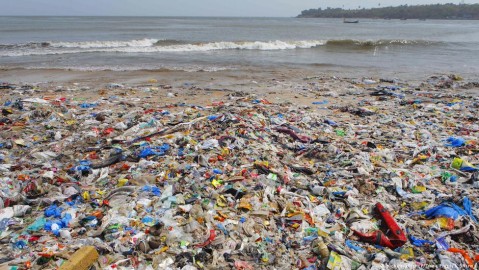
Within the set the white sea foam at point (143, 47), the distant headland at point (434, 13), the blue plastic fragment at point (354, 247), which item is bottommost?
the blue plastic fragment at point (354, 247)

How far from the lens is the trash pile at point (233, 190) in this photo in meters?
3.44

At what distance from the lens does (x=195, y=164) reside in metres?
5.25

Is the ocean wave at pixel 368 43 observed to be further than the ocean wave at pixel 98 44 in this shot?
Yes

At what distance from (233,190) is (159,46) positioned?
21758mm

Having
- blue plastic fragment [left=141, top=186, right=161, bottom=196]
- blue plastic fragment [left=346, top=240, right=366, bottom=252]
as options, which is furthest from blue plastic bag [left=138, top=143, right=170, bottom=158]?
blue plastic fragment [left=346, top=240, right=366, bottom=252]

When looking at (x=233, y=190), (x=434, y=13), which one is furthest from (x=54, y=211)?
(x=434, y=13)

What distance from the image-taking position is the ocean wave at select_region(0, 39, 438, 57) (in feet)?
68.0

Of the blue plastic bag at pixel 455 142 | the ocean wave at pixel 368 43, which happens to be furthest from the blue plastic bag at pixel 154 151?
the ocean wave at pixel 368 43

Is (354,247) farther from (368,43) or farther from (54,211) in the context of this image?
(368,43)

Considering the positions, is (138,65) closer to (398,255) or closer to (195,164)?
(195,164)

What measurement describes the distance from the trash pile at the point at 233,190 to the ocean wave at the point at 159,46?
1447 centimetres

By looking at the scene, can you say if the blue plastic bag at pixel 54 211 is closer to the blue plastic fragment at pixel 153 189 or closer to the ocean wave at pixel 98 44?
the blue plastic fragment at pixel 153 189

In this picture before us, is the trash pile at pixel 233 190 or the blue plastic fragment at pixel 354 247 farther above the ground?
the trash pile at pixel 233 190

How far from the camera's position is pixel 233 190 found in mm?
4473
